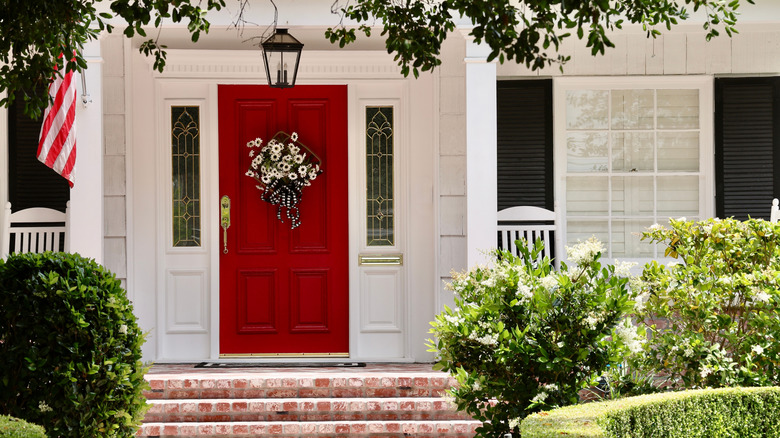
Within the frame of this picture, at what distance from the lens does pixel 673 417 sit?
15.8ft

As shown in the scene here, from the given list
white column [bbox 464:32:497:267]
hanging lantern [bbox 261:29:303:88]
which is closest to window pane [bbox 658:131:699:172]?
white column [bbox 464:32:497:267]

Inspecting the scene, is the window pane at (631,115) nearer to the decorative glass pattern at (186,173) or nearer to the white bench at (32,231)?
the decorative glass pattern at (186,173)

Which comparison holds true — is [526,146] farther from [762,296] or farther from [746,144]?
[762,296]

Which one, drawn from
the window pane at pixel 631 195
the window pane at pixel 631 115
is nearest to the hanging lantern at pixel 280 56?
the window pane at pixel 631 115

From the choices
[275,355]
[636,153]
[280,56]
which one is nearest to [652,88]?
[636,153]

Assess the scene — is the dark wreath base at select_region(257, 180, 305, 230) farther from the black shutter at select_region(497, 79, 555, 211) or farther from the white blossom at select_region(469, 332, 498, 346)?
the white blossom at select_region(469, 332, 498, 346)

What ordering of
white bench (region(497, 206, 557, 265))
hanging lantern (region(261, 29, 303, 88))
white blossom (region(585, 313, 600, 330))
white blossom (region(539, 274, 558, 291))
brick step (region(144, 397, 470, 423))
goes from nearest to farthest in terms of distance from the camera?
1. white blossom (region(585, 313, 600, 330))
2. white blossom (region(539, 274, 558, 291))
3. brick step (region(144, 397, 470, 423))
4. hanging lantern (region(261, 29, 303, 88))
5. white bench (region(497, 206, 557, 265))

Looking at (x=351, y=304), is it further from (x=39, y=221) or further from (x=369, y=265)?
(x=39, y=221)

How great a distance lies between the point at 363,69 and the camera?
27.8 ft

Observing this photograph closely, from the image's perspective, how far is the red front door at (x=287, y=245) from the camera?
8.45 m

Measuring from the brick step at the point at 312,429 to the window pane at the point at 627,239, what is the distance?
8.71 feet

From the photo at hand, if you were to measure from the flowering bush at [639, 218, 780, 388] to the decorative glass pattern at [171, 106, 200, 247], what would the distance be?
4373mm

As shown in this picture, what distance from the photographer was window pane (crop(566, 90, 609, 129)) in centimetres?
848

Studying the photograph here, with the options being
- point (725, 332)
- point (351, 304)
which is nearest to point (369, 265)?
point (351, 304)
